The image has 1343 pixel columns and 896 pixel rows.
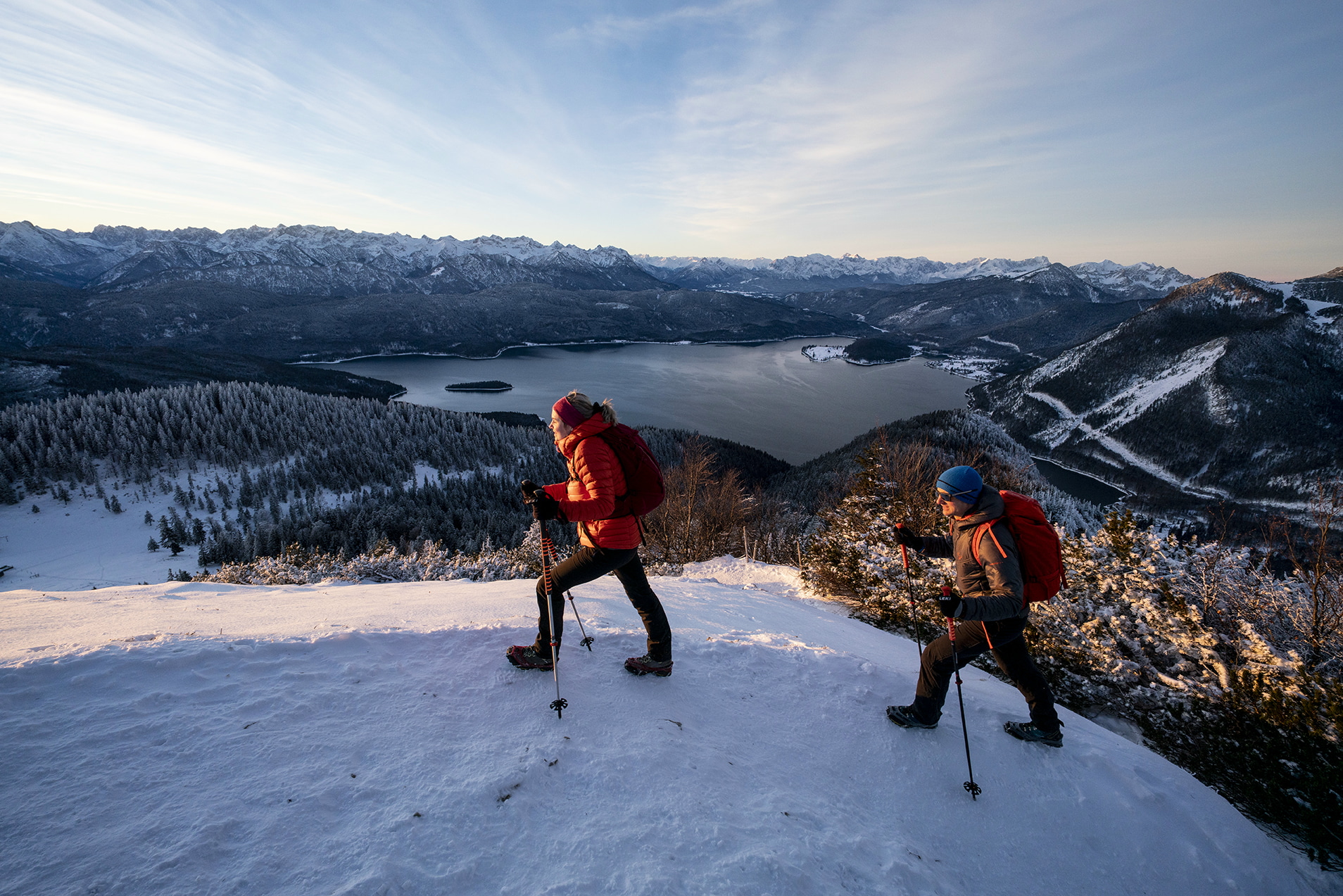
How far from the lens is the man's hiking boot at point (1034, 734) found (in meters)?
4.27

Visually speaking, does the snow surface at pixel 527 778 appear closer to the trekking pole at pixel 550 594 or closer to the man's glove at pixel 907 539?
the trekking pole at pixel 550 594

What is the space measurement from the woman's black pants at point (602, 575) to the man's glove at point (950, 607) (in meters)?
2.17

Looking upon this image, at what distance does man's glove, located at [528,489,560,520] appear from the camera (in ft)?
12.6

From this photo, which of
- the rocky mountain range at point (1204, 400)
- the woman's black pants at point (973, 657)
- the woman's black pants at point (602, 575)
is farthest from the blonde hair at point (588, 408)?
the rocky mountain range at point (1204, 400)

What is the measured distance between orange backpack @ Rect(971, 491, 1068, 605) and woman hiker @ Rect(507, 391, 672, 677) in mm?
2742

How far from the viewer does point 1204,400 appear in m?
109

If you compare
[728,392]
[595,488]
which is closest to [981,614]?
[595,488]

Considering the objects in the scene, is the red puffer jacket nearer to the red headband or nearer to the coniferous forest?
the red headband

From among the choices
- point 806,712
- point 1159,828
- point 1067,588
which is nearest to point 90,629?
point 806,712

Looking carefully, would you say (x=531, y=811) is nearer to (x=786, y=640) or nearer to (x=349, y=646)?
(x=349, y=646)

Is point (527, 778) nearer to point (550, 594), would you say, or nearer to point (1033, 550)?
point (550, 594)

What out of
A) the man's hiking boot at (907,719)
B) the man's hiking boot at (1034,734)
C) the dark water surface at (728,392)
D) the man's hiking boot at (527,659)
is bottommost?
the dark water surface at (728,392)

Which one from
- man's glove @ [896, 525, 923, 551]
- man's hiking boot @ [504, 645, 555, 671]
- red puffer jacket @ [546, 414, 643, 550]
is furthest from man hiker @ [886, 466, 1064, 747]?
man's hiking boot @ [504, 645, 555, 671]

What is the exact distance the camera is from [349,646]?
437 centimetres
